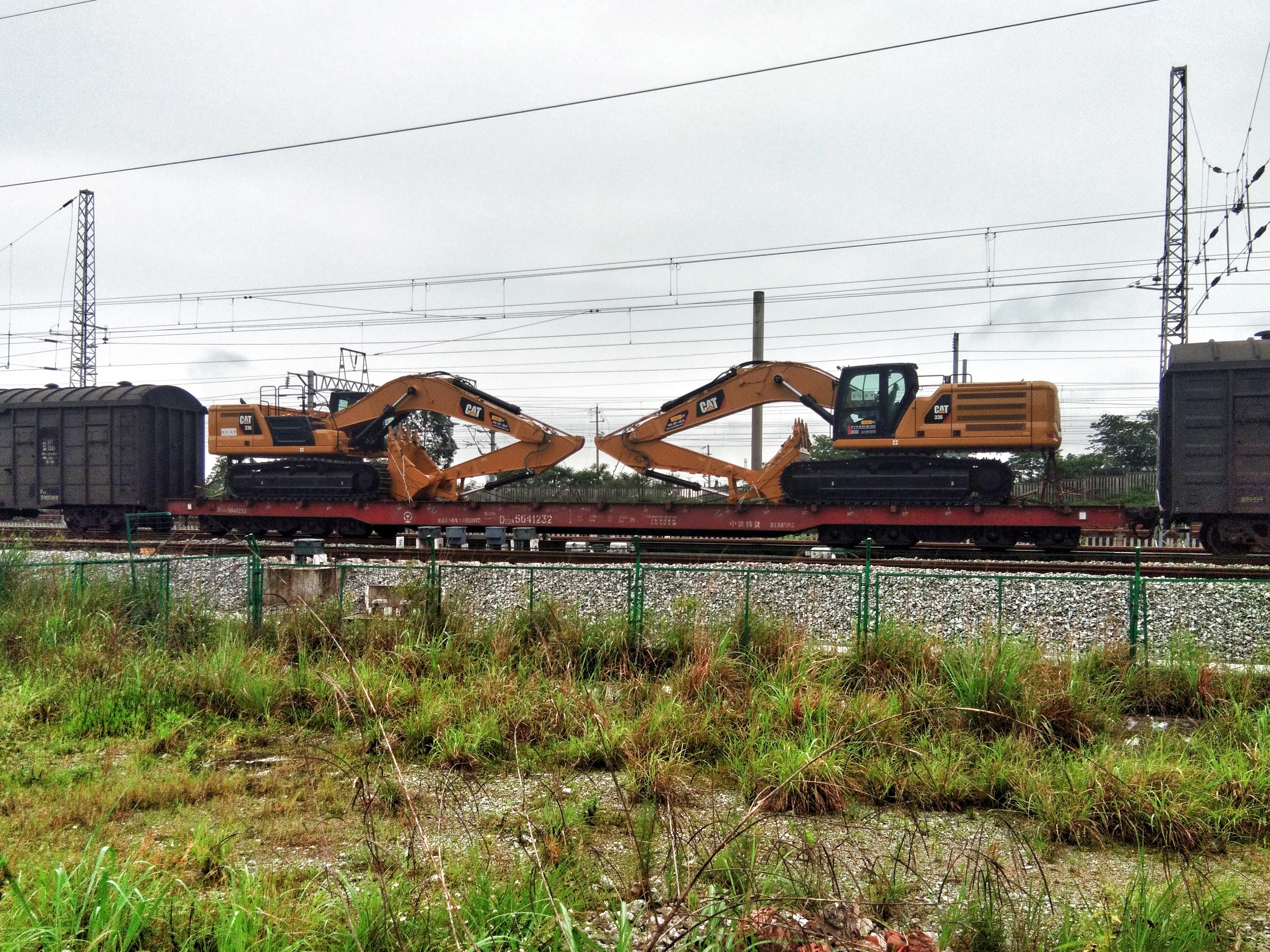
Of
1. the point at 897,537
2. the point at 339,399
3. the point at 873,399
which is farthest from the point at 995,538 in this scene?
the point at 339,399

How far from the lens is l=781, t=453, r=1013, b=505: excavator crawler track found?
48.6ft

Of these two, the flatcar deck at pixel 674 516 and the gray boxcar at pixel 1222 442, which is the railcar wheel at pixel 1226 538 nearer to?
the gray boxcar at pixel 1222 442

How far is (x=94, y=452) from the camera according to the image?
19.5 m

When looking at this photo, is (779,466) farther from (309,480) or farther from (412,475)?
(309,480)

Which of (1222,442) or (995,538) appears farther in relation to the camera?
(995,538)

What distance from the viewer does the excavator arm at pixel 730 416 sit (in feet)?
53.7

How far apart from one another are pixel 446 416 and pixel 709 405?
19.8ft

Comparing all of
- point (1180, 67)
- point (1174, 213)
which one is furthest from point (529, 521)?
point (1180, 67)

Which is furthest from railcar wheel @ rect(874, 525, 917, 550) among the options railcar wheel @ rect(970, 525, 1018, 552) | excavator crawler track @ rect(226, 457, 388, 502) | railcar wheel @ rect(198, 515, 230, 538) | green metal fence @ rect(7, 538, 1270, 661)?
railcar wheel @ rect(198, 515, 230, 538)

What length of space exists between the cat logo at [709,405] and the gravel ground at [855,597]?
624 cm

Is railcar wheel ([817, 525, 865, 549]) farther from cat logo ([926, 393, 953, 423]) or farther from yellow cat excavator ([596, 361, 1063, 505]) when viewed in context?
cat logo ([926, 393, 953, 423])

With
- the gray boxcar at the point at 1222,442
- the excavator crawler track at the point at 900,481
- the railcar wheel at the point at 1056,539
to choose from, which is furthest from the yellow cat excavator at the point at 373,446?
the gray boxcar at the point at 1222,442

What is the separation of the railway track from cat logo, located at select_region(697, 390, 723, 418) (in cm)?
291

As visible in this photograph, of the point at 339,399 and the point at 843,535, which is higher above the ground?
the point at 339,399
